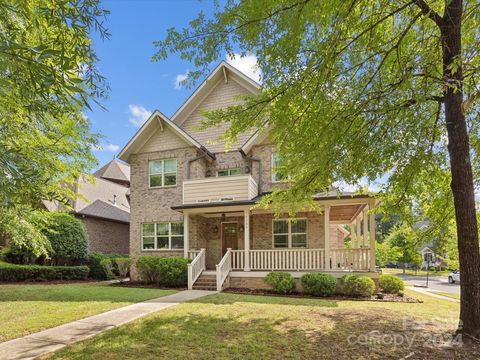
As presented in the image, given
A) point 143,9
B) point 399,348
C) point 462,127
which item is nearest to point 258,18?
point 462,127

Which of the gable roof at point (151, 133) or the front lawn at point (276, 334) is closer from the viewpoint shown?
the front lawn at point (276, 334)

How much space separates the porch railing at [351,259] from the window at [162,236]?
7.37m

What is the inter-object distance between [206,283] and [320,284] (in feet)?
15.9

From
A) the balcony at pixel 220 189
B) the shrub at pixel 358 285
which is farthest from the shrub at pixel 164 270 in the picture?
the shrub at pixel 358 285

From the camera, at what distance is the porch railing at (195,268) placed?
13.9 meters

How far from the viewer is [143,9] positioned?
10836mm

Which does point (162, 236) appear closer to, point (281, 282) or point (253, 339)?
point (281, 282)

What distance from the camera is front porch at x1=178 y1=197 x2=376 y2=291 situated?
13.4 meters

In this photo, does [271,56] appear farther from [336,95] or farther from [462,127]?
[462,127]

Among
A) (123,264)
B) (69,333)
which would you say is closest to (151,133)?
(123,264)

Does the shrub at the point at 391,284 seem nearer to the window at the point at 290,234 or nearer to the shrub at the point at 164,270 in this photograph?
the window at the point at 290,234

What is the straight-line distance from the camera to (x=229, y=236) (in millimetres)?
17016

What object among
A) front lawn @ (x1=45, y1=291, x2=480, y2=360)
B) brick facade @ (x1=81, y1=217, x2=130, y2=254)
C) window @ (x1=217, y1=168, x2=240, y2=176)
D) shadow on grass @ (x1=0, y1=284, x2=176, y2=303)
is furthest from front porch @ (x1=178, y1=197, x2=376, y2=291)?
brick facade @ (x1=81, y1=217, x2=130, y2=254)

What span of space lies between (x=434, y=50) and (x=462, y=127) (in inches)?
64.5
